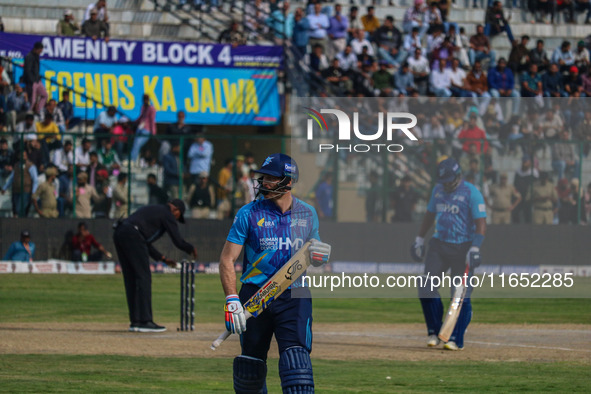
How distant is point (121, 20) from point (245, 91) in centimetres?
414

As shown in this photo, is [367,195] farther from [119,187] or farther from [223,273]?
[223,273]

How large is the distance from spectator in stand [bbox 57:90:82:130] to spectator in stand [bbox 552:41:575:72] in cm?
1479

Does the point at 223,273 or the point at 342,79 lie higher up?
the point at 342,79

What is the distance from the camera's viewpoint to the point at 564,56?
114ft

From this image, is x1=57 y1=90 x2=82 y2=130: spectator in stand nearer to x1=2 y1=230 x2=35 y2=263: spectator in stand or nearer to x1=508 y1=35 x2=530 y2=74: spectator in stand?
x1=2 y1=230 x2=35 y2=263: spectator in stand

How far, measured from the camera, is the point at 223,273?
924 centimetres

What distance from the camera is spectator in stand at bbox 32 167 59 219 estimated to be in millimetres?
26328

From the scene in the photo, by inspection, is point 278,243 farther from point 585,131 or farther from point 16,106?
point 585,131

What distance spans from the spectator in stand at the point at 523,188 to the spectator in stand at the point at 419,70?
5620 mm

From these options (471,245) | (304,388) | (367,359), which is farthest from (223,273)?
(471,245)

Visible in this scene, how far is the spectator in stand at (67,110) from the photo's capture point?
2825 centimetres

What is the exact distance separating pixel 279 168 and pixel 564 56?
88.8 ft

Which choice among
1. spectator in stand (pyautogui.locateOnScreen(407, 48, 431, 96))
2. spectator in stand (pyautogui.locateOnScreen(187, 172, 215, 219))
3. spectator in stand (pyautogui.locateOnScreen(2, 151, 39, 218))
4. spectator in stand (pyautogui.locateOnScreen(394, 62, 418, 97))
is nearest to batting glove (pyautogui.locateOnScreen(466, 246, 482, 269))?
spectator in stand (pyautogui.locateOnScreen(187, 172, 215, 219))

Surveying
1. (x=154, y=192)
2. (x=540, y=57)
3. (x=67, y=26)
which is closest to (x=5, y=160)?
(x=154, y=192)
